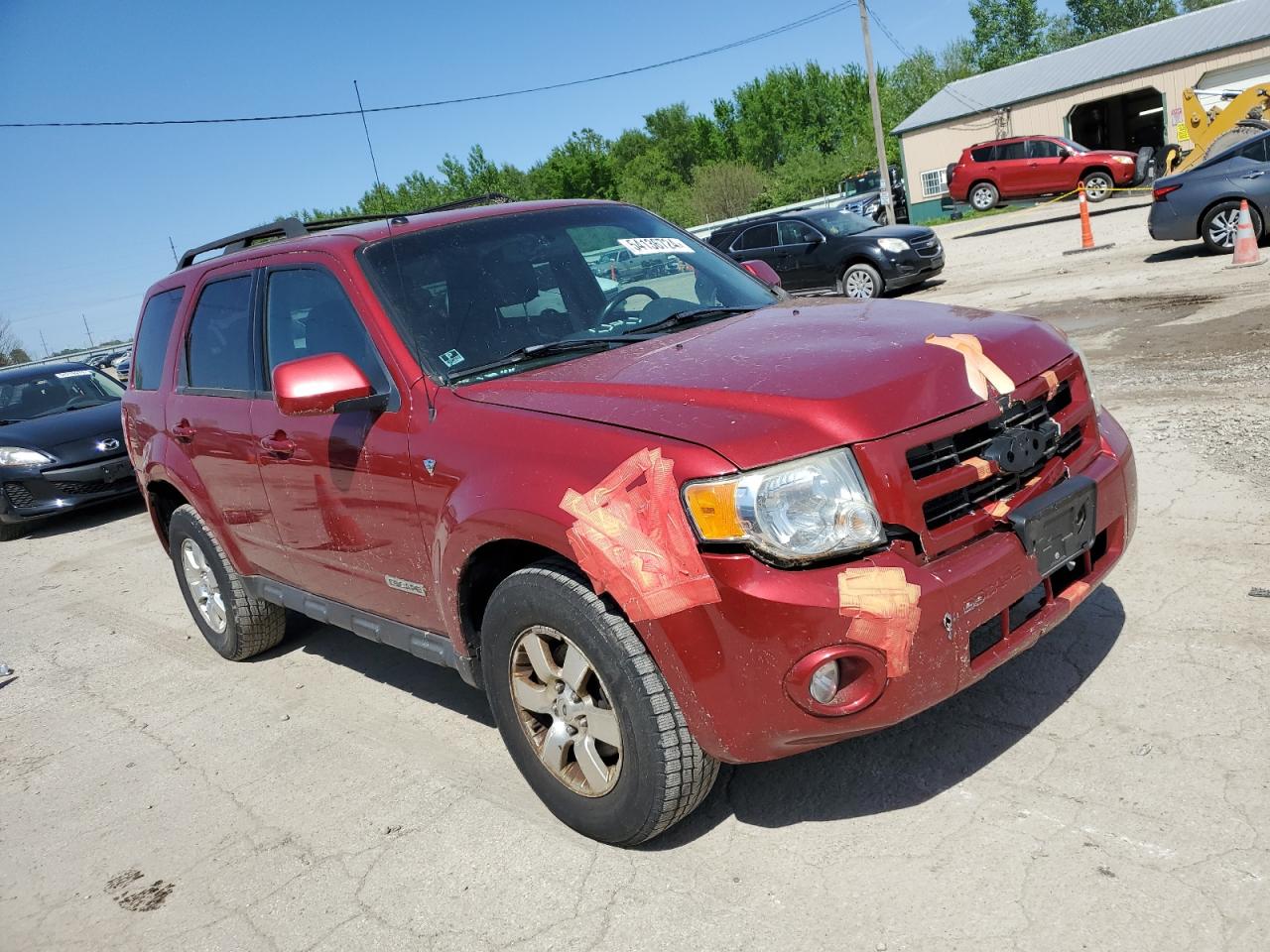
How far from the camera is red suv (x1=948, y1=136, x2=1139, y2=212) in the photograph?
26047 millimetres

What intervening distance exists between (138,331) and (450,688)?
9.33 feet

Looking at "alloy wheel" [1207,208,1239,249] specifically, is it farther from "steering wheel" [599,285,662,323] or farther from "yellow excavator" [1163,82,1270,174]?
"steering wheel" [599,285,662,323]

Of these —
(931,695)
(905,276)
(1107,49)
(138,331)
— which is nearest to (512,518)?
(931,695)

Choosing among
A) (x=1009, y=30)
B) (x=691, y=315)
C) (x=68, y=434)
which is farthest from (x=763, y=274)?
(x=1009, y=30)

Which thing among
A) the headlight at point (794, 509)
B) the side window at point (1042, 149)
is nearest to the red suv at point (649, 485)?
the headlight at point (794, 509)

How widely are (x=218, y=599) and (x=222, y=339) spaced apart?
1.48 m

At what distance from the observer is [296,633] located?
5824 mm

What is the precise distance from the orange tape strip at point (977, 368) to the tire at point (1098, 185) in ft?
85.9

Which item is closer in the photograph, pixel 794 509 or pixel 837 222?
pixel 794 509

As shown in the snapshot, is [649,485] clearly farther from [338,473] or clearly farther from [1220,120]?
[1220,120]

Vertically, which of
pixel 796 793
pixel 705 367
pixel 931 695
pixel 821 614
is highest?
pixel 705 367

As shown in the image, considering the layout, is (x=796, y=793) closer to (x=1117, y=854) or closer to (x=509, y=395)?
(x=1117, y=854)

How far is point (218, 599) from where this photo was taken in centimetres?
537

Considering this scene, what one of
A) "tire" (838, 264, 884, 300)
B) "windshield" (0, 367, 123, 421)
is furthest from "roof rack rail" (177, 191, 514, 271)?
"tire" (838, 264, 884, 300)
